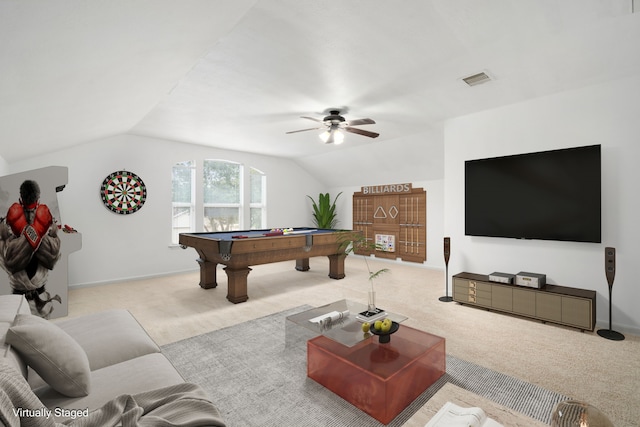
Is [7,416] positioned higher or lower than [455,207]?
lower

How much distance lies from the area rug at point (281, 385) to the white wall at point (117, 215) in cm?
320

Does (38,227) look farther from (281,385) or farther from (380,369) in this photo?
(380,369)

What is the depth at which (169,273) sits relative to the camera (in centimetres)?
573

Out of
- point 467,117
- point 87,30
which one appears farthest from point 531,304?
point 87,30

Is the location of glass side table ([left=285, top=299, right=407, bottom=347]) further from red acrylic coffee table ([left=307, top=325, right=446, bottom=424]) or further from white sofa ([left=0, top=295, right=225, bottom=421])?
white sofa ([left=0, top=295, right=225, bottom=421])

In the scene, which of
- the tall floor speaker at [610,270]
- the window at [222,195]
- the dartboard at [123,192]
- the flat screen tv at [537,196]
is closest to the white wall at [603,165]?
the flat screen tv at [537,196]

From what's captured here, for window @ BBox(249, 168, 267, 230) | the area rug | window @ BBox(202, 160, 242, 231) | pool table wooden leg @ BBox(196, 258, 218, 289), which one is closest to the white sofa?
the area rug

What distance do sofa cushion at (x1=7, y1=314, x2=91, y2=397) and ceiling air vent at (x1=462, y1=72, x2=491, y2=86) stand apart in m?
3.80

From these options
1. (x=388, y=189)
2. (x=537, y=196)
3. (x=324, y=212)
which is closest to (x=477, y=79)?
(x=537, y=196)

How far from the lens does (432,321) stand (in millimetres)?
3371

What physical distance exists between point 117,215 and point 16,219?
6.50ft

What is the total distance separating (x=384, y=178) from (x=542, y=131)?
363 cm

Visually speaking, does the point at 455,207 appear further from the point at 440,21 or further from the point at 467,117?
the point at 440,21

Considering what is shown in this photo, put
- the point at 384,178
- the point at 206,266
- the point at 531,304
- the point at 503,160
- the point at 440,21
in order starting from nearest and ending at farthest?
the point at 440,21 < the point at 531,304 < the point at 503,160 < the point at 206,266 < the point at 384,178
